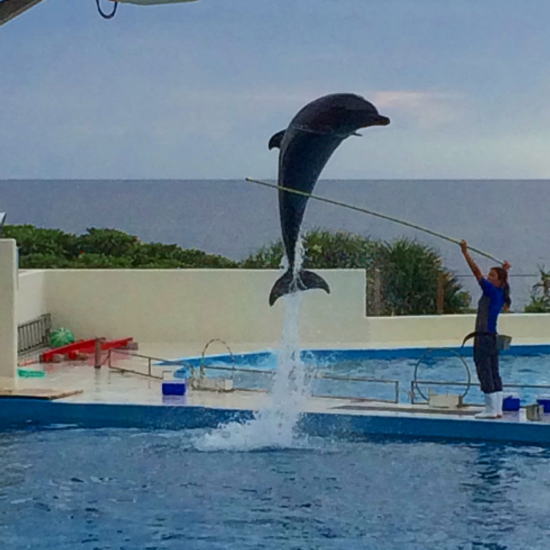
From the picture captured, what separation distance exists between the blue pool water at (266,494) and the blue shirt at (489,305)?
79 cm

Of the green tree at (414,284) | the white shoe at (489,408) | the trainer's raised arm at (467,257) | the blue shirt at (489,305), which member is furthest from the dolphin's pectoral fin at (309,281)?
the green tree at (414,284)

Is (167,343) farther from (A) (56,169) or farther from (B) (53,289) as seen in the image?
(A) (56,169)

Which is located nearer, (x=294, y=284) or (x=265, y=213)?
(x=294, y=284)

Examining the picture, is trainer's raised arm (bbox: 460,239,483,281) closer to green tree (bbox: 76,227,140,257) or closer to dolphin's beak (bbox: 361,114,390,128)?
dolphin's beak (bbox: 361,114,390,128)

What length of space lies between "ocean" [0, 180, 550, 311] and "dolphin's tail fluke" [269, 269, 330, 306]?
3986 centimetres

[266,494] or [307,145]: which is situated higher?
[307,145]

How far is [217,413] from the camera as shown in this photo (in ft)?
33.4

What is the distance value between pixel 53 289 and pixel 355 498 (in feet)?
22.6

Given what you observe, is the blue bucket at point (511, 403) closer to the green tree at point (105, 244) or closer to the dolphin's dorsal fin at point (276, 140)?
the dolphin's dorsal fin at point (276, 140)

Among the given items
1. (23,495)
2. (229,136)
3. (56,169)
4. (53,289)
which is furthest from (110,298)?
(229,136)

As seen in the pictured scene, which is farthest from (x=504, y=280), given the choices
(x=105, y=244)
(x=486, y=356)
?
(x=105, y=244)

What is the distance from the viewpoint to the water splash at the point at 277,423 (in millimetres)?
9516

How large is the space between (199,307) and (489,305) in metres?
Result: 5.35

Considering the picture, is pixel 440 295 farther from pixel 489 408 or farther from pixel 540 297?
pixel 489 408
